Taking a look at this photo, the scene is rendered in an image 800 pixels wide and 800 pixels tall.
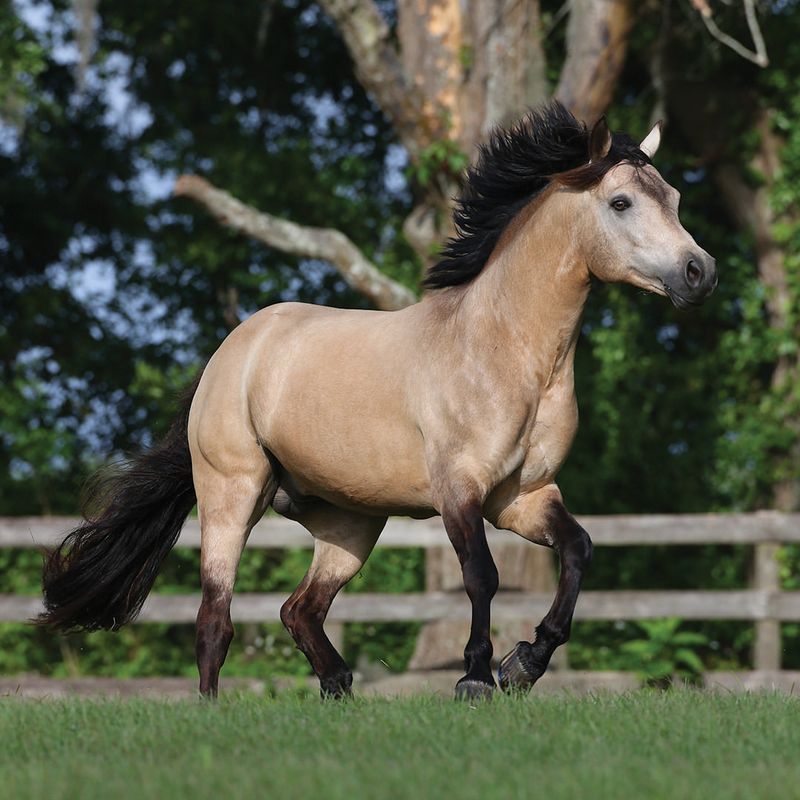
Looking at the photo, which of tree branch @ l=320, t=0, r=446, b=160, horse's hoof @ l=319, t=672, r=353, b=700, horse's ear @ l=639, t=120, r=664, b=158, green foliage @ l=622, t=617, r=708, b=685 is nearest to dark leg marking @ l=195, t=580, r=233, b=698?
horse's hoof @ l=319, t=672, r=353, b=700

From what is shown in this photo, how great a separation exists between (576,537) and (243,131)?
1102 cm

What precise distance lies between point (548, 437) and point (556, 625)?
744 millimetres

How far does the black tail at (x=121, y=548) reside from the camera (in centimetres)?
668

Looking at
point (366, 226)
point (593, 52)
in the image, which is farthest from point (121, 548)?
point (366, 226)

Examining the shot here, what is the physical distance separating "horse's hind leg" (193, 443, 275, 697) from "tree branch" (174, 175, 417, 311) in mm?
4719

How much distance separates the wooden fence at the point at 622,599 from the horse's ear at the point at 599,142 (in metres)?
4.76

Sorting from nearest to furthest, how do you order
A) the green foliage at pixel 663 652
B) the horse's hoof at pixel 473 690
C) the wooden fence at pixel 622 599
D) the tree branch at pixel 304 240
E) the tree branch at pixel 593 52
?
the horse's hoof at pixel 473 690, the wooden fence at pixel 622 599, the green foliage at pixel 663 652, the tree branch at pixel 593 52, the tree branch at pixel 304 240

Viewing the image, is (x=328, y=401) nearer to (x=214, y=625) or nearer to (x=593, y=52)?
(x=214, y=625)

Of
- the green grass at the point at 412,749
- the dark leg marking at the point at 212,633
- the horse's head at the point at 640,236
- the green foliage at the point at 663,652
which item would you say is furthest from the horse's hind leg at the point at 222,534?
the green foliage at the point at 663,652

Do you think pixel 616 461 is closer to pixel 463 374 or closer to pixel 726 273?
pixel 726 273

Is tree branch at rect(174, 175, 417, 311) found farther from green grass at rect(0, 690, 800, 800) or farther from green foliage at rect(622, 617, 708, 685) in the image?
green grass at rect(0, 690, 800, 800)

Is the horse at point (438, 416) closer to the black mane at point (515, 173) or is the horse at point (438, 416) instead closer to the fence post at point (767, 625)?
the black mane at point (515, 173)

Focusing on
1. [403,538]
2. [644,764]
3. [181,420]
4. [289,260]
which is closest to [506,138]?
[181,420]

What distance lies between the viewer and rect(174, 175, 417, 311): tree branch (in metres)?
10.9
